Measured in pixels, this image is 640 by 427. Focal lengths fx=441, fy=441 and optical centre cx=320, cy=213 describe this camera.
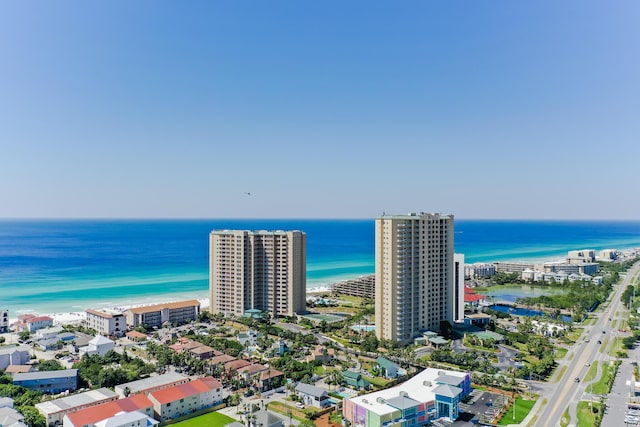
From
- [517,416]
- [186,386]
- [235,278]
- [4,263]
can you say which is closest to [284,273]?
[235,278]

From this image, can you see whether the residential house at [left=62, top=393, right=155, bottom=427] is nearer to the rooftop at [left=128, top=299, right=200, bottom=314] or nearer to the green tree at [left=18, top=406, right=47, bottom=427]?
the green tree at [left=18, top=406, right=47, bottom=427]

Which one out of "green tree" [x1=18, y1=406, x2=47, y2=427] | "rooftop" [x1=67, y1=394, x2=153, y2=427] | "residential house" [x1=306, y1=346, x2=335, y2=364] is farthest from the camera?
"residential house" [x1=306, y1=346, x2=335, y2=364]

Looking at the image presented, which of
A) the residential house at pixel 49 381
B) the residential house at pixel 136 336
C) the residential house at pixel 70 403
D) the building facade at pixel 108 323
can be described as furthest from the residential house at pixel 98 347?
the residential house at pixel 70 403

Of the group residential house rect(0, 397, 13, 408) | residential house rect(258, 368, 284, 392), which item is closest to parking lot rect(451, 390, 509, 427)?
residential house rect(258, 368, 284, 392)

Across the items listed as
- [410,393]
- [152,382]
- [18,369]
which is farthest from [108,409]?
[410,393]

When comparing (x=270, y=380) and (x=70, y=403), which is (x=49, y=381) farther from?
(x=270, y=380)

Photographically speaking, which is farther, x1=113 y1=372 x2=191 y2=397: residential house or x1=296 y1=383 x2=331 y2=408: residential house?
x1=113 y1=372 x2=191 y2=397: residential house

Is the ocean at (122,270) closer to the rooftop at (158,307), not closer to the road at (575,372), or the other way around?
the rooftop at (158,307)
